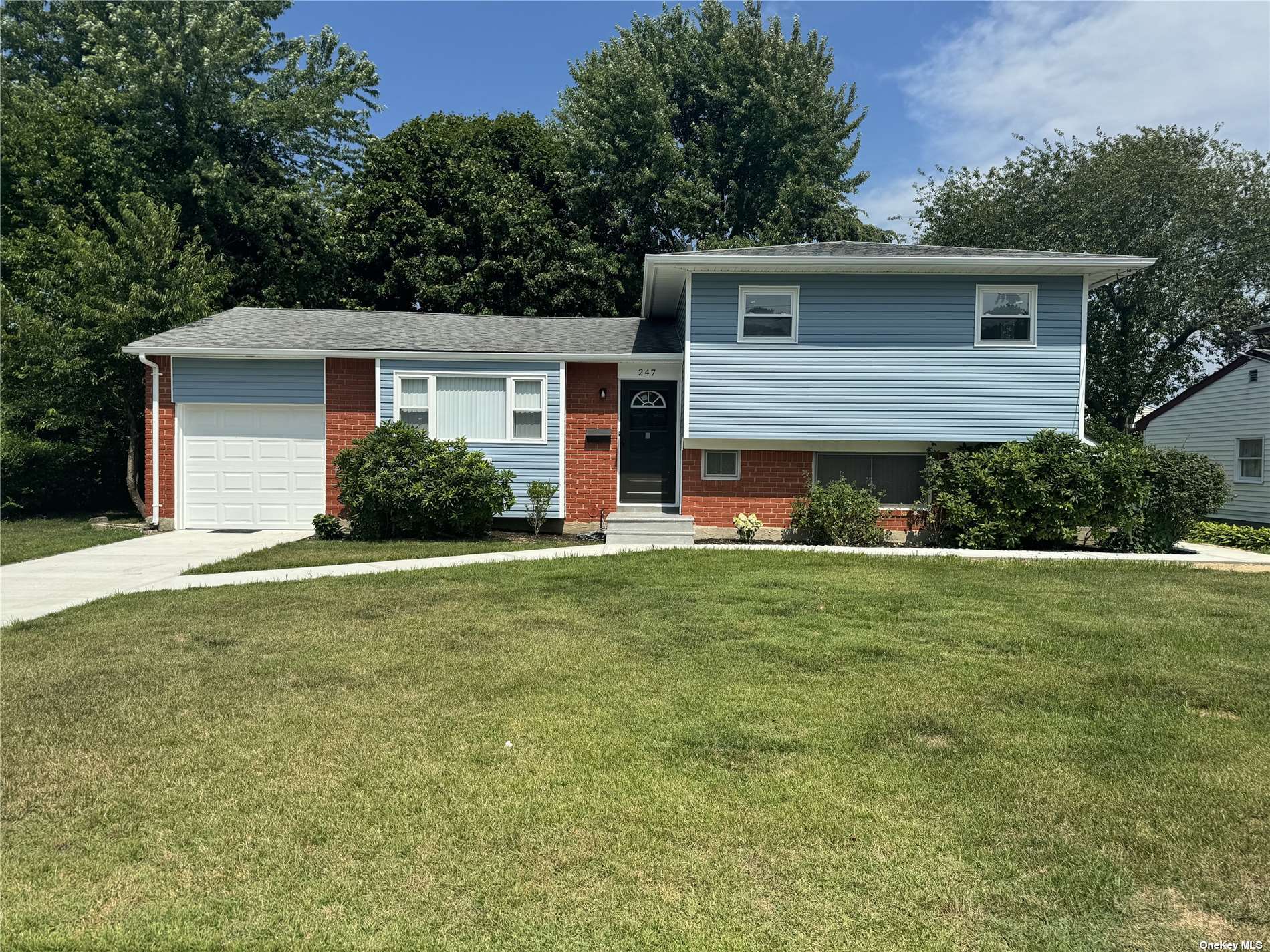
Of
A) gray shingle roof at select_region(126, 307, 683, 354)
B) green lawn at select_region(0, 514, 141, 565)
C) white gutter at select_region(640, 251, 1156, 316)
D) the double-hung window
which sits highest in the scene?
white gutter at select_region(640, 251, 1156, 316)

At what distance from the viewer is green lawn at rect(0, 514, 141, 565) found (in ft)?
37.3

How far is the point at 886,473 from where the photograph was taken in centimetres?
1391

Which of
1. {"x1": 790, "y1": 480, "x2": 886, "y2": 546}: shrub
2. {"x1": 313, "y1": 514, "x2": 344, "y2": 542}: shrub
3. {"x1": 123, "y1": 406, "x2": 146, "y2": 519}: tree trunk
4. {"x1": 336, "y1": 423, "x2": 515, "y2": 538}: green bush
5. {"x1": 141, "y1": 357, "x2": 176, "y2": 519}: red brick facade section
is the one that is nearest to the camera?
{"x1": 336, "y1": 423, "x2": 515, "y2": 538}: green bush

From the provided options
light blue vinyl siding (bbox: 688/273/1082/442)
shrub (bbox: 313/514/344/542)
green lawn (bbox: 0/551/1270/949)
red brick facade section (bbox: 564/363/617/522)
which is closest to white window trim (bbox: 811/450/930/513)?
light blue vinyl siding (bbox: 688/273/1082/442)

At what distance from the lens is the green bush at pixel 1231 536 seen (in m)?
14.4

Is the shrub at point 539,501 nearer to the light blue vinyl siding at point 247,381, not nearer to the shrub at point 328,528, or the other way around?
the shrub at point 328,528

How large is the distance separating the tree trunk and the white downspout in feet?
3.76

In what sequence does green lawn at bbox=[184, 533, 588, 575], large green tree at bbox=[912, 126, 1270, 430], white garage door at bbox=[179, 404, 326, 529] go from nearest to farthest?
green lawn at bbox=[184, 533, 588, 575] → white garage door at bbox=[179, 404, 326, 529] → large green tree at bbox=[912, 126, 1270, 430]

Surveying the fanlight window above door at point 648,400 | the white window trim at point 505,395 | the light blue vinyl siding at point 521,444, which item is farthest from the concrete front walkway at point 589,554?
the fanlight window above door at point 648,400

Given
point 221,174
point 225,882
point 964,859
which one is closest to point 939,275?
point 964,859

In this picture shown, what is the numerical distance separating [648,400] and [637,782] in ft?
36.6

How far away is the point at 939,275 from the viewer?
43.3 feet

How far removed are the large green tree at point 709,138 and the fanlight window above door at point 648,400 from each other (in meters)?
9.61

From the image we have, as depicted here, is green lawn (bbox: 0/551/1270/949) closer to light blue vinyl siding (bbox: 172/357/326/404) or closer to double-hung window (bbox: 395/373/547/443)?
double-hung window (bbox: 395/373/547/443)
